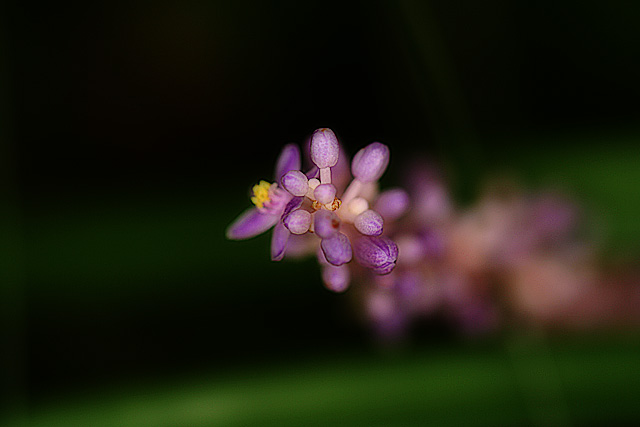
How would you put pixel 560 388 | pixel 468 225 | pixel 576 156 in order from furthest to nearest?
pixel 576 156, pixel 560 388, pixel 468 225

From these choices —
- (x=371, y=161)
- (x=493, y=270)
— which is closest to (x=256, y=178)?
(x=493, y=270)

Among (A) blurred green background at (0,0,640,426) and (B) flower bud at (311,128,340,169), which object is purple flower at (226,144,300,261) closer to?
(B) flower bud at (311,128,340,169)

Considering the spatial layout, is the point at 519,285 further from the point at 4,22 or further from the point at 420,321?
the point at 4,22

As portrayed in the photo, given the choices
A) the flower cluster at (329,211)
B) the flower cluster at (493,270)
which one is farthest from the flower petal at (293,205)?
the flower cluster at (493,270)

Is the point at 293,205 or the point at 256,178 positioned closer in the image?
the point at 293,205

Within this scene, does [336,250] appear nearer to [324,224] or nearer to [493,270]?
[324,224]

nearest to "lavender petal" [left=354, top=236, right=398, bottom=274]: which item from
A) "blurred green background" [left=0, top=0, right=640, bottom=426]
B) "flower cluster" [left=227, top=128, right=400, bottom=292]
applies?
"flower cluster" [left=227, top=128, right=400, bottom=292]

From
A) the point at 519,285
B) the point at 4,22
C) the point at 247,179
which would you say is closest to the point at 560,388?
the point at 519,285

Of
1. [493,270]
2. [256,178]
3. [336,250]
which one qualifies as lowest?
[336,250]
